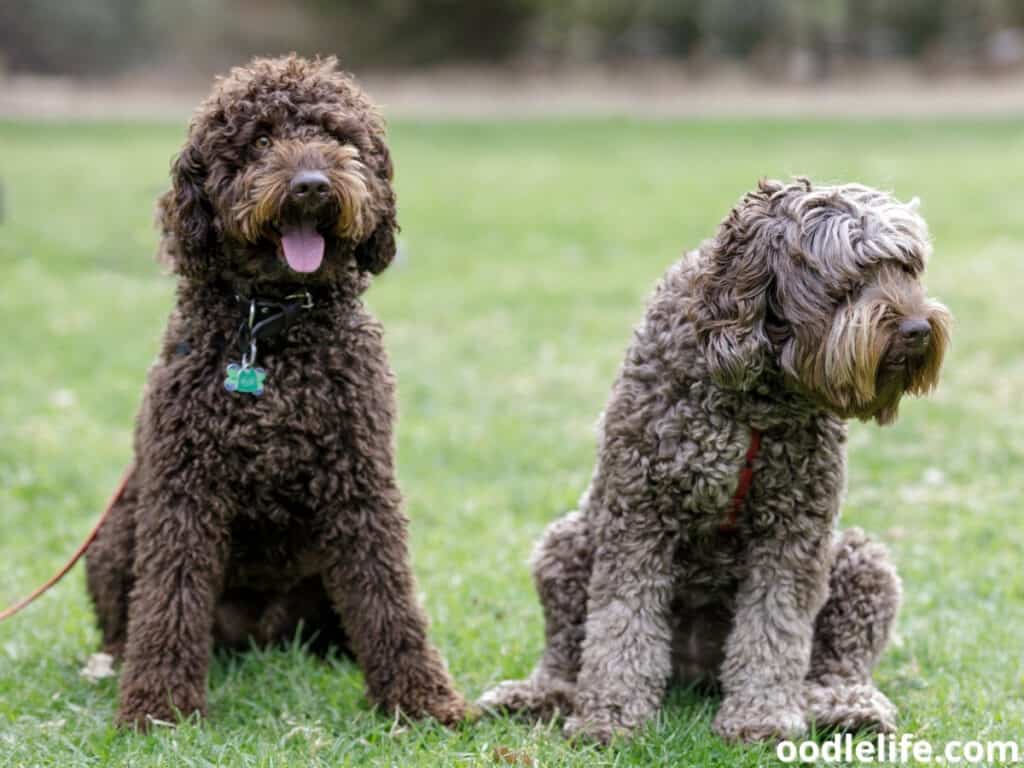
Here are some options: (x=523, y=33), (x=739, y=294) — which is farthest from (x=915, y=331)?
(x=523, y=33)

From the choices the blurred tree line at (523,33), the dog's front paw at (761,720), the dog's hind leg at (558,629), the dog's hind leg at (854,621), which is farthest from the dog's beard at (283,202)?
the blurred tree line at (523,33)

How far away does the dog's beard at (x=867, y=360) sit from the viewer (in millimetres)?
3844

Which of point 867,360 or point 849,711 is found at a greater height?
point 867,360

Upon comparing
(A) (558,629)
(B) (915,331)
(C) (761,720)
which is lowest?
(C) (761,720)

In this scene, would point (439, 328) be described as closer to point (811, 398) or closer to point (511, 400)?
point (511, 400)

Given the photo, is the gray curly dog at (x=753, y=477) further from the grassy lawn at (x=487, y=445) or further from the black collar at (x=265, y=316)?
the black collar at (x=265, y=316)

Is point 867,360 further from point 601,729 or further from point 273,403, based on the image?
point 273,403

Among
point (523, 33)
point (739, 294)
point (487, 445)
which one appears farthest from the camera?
point (523, 33)

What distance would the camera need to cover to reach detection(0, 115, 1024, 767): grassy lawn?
14.7ft

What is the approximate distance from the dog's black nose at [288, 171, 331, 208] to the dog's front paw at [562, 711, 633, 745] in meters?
1.91

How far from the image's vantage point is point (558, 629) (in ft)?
15.4

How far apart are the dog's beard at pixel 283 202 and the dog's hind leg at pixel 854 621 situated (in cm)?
210

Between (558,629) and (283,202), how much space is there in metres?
1.81

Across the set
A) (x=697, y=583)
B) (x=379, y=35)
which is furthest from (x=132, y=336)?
(x=379, y=35)
